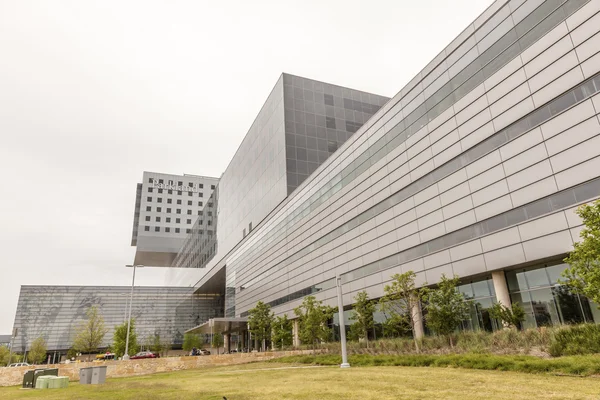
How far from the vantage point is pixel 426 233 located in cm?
2902

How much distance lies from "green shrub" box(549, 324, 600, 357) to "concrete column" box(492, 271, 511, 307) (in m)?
5.91

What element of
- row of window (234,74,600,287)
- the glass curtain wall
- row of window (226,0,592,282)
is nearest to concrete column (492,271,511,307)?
the glass curtain wall

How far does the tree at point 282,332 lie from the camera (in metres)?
47.8

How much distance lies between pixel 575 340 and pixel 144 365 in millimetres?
28792

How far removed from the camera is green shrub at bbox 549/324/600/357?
605 inches

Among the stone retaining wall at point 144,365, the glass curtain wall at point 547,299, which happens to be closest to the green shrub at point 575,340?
the glass curtain wall at point 547,299

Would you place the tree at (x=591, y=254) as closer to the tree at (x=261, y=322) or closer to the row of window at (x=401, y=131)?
the row of window at (x=401, y=131)

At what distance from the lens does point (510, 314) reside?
71.5 feet

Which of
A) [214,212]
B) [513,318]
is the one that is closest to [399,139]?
[513,318]

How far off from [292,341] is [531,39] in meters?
42.4

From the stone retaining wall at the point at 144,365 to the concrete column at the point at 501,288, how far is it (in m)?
24.0

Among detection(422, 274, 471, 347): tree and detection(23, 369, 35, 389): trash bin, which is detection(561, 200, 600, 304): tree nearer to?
detection(422, 274, 471, 347): tree

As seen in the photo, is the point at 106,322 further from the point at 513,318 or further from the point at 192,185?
the point at 513,318

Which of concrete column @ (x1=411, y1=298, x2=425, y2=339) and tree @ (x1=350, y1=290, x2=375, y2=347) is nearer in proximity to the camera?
concrete column @ (x1=411, y1=298, x2=425, y2=339)
